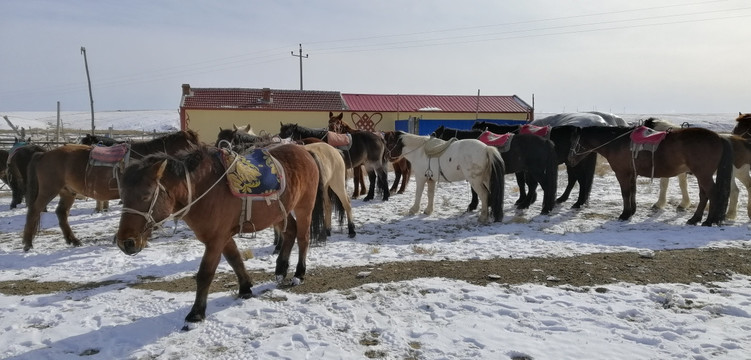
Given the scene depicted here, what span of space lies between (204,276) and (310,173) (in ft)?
5.33

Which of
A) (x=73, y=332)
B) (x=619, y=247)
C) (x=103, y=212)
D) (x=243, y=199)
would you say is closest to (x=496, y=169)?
(x=619, y=247)

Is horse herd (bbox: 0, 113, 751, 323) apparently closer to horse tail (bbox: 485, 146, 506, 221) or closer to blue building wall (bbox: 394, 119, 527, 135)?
horse tail (bbox: 485, 146, 506, 221)

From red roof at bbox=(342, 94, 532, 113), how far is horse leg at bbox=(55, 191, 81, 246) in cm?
2476

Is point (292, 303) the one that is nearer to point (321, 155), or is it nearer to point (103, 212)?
point (321, 155)

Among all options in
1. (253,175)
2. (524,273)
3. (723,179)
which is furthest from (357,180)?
(253,175)

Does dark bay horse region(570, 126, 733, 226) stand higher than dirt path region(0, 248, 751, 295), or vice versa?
dark bay horse region(570, 126, 733, 226)

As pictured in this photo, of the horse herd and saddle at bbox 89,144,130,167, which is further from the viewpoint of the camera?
saddle at bbox 89,144,130,167

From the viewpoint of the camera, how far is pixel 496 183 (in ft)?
28.4

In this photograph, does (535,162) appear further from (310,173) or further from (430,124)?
(430,124)

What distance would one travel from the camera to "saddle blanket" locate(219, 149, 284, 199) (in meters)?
4.17

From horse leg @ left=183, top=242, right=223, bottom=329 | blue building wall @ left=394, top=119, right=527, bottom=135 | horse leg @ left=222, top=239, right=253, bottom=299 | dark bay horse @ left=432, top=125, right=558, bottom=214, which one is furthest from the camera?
blue building wall @ left=394, top=119, right=527, bottom=135

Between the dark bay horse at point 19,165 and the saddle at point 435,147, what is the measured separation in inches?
281

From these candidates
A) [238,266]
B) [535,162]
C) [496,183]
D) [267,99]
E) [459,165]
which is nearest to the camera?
[238,266]

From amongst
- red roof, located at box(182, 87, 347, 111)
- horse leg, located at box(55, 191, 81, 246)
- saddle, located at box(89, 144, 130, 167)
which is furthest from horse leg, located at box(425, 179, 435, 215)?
red roof, located at box(182, 87, 347, 111)
